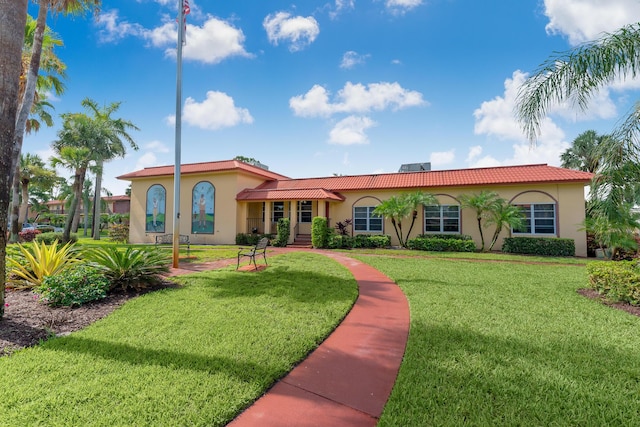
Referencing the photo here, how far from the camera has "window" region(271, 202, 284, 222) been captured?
22.4m

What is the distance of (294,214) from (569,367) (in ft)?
57.2

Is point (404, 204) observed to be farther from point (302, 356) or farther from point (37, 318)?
point (37, 318)

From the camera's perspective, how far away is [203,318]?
5.03 m

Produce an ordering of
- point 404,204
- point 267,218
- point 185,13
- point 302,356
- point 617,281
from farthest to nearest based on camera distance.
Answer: point 267,218 → point 404,204 → point 185,13 → point 617,281 → point 302,356

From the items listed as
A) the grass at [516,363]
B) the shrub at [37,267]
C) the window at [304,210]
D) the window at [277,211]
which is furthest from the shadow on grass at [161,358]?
the window at [277,211]

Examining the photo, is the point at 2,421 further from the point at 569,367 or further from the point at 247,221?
the point at 247,221

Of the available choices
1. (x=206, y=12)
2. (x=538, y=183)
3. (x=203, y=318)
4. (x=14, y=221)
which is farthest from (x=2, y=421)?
(x=14, y=221)

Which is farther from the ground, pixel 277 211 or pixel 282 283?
pixel 277 211

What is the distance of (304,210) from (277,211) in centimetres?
228

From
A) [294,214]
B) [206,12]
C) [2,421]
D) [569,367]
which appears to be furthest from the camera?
[294,214]

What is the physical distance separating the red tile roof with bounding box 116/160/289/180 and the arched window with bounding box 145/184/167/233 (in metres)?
1.34

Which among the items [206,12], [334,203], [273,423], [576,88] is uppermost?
[206,12]

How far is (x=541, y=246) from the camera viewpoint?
15.2 m

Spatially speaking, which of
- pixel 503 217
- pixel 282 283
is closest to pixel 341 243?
pixel 503 217
